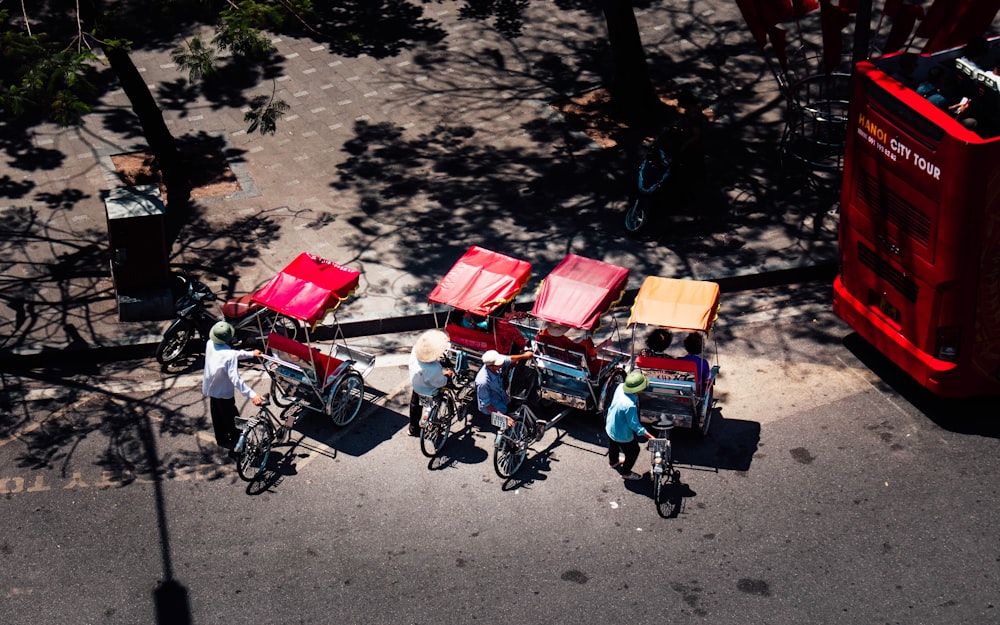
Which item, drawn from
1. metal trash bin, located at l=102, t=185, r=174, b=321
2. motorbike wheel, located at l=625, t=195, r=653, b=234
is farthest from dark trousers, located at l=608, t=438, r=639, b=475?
metal trash bin, located at l=102, t=185, r=174, b=321

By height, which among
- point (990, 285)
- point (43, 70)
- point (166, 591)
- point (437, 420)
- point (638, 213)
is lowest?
point (166, 591)

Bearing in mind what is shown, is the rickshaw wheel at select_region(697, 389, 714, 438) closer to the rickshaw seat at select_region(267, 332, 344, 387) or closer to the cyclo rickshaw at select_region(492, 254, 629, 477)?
the cyclo rickshaw at select_region(492, 254, 629, 477)

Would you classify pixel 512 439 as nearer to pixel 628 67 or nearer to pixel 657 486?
pixel 657 486

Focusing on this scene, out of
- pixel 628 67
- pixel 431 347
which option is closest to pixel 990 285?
pixel 431 347

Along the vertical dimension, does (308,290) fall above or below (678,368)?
above

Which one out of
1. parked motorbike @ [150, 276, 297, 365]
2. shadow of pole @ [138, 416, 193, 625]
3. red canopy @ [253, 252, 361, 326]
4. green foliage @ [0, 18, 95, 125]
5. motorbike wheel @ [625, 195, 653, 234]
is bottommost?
shadow of pole @ [138, 416, 193, 625]

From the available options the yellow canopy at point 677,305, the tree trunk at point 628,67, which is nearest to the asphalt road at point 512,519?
the yellow canopy at point 677,305

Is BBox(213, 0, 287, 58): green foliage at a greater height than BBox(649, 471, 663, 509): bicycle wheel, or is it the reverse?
BBox(213, 0, 287, 58): green foliage
